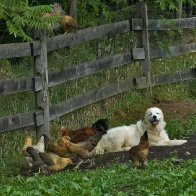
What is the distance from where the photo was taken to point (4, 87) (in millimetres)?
11164

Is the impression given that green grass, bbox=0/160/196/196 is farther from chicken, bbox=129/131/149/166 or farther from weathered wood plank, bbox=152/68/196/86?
weathered wood plank, bbox=152/68/196/86

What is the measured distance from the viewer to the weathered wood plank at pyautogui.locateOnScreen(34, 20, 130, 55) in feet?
40.9

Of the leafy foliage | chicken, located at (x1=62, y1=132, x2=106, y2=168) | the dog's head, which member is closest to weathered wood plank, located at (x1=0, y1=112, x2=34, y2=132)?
chicken, located at (x1=62, y1=132, x2=106, y2=168)

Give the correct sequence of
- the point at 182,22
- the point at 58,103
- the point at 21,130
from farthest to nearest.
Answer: the point at 182,22, the point at 58,103, the point at 21,130

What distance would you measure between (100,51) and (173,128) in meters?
2.28

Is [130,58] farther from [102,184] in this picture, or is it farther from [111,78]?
[102,184]

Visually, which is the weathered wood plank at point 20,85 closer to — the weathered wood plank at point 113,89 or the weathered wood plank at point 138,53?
the weathered wood plank at point 113,89

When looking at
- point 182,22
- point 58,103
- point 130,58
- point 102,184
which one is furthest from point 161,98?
point 102,184

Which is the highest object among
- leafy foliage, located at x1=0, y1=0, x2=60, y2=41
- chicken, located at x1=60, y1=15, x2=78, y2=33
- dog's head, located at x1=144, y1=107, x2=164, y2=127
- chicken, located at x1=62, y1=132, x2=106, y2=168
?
chicken, located at x1=60, y1=15, x2=78, y2=33

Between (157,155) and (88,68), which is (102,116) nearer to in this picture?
(88,68)

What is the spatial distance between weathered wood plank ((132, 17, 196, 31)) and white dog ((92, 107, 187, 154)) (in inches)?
126

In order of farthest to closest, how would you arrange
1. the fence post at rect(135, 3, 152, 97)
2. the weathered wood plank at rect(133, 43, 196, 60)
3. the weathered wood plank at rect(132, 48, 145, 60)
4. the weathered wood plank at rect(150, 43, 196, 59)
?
the weathered wood plank at rect(150, 43, 196, 59) < the fence post at rect(135, 3, 152, 97) < the weathered wood plank at rect(133, 43, 196, 60) < the weathered wood plank at rect(132, 48, 145, 60)

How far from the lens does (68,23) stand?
1280cm

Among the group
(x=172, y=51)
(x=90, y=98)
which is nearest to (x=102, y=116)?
(x=90, y=98)
